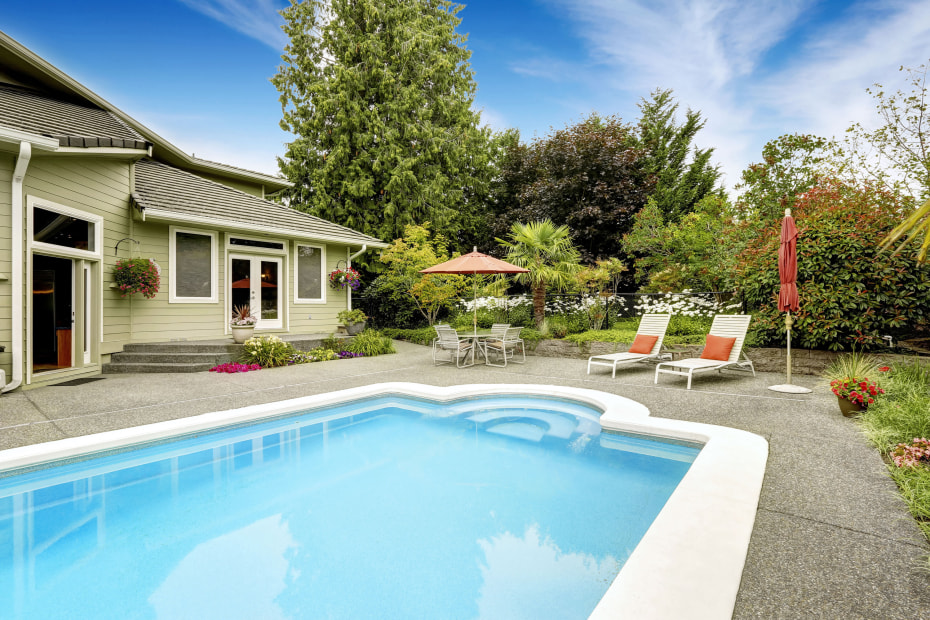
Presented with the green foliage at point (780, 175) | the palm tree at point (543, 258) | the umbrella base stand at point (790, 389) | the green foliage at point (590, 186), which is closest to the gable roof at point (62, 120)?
the palm tree at point (543, 258)

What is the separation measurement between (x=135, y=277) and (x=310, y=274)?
4332mm

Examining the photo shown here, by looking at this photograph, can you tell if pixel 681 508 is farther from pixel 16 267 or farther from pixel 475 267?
pixel 16 267

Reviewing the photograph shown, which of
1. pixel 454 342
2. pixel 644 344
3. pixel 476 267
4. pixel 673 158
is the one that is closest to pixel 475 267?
pixel 476 267

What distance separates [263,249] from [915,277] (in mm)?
13235

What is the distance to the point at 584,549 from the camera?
3.06m

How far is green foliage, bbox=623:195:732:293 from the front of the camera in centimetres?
1091

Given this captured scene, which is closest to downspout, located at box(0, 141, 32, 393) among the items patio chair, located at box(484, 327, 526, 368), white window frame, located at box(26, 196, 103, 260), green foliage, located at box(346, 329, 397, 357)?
white window frame, located at box(26, 196, 103, 260)

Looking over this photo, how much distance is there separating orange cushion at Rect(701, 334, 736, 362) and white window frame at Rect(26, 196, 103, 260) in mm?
11192

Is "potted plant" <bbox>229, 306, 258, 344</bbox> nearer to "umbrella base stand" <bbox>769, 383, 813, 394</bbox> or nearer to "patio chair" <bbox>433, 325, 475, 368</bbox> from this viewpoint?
"patio chair" <bbox>433, 325, 475, 368</bbox>

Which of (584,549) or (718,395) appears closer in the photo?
(584,549)

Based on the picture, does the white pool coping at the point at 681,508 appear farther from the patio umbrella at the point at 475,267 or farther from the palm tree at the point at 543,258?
the palm tree at the point at 543,258

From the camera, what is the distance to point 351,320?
41.8 feet

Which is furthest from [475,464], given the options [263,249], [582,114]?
[582,114]

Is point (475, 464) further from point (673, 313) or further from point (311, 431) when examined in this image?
point (673, 313)
